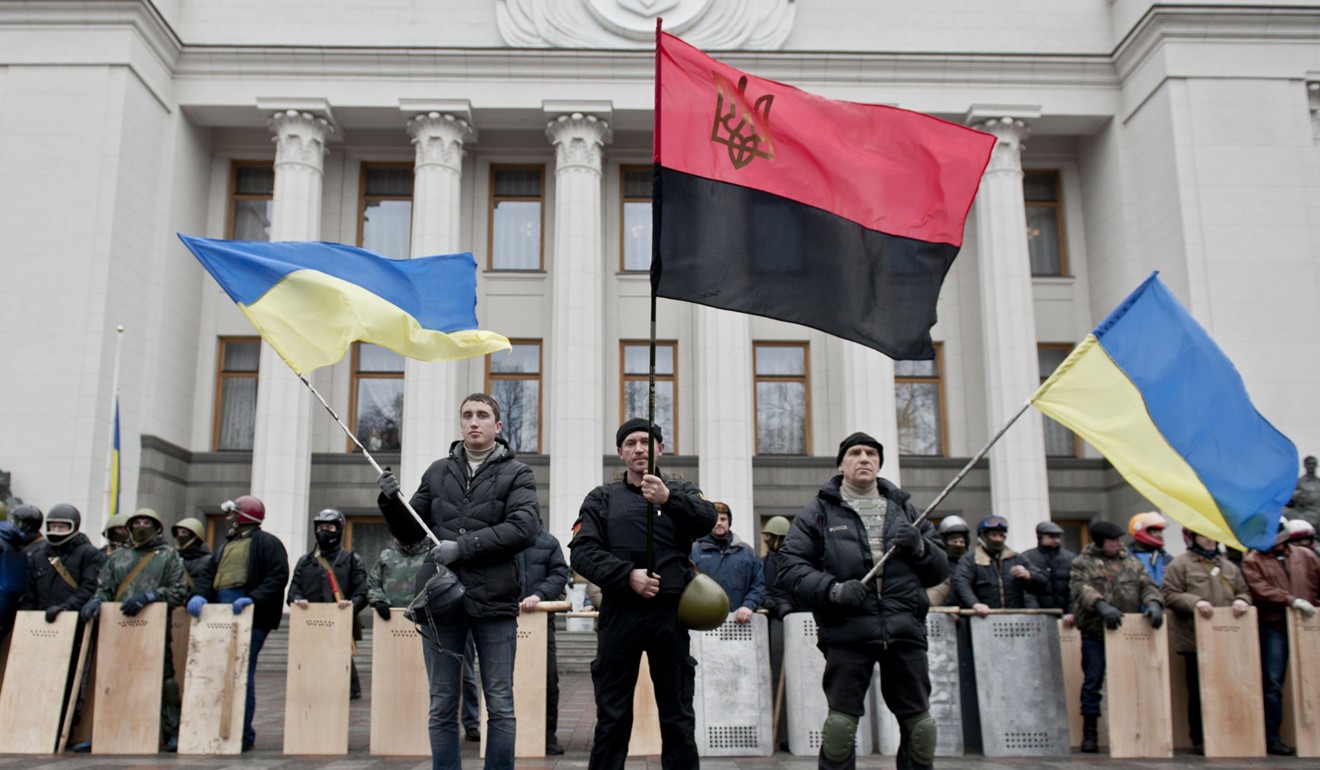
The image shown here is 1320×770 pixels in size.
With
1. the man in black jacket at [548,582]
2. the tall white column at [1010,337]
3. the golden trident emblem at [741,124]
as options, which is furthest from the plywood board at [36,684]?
the tall white column at [1010,337]

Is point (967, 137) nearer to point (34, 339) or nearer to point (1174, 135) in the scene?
point (1174, 135)

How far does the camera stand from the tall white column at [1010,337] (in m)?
21.2

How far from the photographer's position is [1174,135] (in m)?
20.7

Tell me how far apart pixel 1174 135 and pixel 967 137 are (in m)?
16.9

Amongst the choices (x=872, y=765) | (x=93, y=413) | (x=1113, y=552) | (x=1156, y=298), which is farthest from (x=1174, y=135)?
(x=93, y=413)

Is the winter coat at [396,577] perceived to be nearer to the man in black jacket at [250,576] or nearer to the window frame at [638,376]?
the man in black jacket at [250,576]

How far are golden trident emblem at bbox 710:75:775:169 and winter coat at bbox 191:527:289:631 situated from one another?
205 inches

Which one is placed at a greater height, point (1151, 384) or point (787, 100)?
point (787, 100)

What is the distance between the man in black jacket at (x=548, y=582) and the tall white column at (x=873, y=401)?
12834 mm

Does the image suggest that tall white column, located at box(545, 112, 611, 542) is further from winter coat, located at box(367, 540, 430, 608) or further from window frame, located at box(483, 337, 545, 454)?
winter coat, located at box(367, 540, 430, 608)

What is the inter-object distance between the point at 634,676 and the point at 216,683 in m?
4.59

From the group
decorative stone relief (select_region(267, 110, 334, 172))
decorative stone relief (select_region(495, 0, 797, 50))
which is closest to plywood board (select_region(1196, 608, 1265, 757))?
decorative stone relief (select_region(495, 0, 797, 50))

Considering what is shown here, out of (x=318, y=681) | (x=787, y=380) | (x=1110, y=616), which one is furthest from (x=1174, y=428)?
(x=787, y=380)

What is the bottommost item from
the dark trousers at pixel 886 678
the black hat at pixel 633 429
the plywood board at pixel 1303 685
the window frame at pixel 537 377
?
the plywood board at pixel 1303 685
